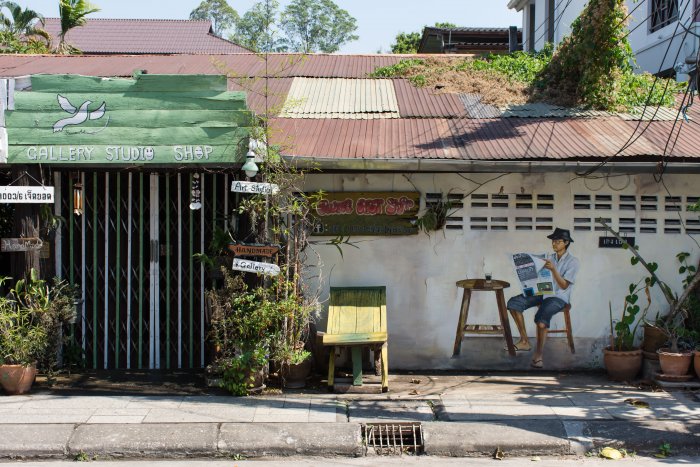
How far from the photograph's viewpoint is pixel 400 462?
20.6ft

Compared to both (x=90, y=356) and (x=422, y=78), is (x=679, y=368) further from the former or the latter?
(x=90, y=356)

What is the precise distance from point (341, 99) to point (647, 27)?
1019 centimetres

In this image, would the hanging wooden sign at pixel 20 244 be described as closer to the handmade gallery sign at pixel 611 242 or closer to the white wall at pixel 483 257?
the white wall at pixel 483 257

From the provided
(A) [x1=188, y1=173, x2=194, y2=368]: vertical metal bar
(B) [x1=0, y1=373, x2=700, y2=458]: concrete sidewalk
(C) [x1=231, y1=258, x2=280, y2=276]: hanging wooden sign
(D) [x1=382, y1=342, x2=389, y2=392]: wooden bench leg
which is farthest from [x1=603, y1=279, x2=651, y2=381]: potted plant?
(A) [x1=188, y1=173, x2=194, y2=368]: vertical metal bar

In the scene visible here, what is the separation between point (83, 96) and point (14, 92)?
757 millimetres

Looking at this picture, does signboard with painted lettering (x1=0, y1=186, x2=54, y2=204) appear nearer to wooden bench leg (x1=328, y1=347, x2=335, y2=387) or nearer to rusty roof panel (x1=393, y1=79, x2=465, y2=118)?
wooden bench leg (x1=328, y1=347, x2=335, y2=387)

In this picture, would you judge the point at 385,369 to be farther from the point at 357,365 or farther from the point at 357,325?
the point at 357,325

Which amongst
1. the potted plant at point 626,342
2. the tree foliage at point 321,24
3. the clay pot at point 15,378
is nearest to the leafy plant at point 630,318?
the potted plant at point 626,342

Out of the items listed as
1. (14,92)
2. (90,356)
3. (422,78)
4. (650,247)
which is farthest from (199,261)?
Answer: (650,247)

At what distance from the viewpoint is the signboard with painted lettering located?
25.6 feet

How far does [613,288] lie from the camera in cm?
889

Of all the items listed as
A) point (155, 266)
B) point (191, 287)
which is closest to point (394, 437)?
point (191, 287)

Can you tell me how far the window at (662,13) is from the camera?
625 inches

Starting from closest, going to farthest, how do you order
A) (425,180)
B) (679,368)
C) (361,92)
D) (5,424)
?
(5,424) → (679,368) → (425,180) → (361,92)
